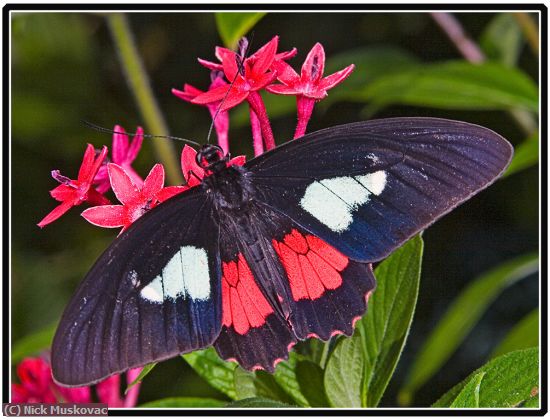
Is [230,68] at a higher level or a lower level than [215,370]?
higher

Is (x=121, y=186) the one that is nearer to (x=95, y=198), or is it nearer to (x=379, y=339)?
(x=95, y=198)

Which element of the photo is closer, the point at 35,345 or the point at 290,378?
the point at 290,378

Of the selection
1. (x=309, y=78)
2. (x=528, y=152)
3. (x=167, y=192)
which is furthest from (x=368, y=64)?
(x=167, y=192)

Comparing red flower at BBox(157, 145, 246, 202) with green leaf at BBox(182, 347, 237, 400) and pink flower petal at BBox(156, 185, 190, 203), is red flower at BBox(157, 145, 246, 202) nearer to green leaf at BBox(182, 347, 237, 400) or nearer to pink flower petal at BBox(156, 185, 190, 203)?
pink flower petal at BBox(156, 185, 190, 203)

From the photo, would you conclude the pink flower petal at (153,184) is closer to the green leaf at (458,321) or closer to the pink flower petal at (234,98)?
the pink flower petal at (234,98)

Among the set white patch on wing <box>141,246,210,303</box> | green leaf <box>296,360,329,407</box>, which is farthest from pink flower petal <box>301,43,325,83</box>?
green leaf <box>296,360,329,407</box>

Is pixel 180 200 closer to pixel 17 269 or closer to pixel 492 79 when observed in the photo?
pixel 492 79

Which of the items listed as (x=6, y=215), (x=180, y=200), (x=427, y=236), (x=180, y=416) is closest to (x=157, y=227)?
(x=180, y=200)
